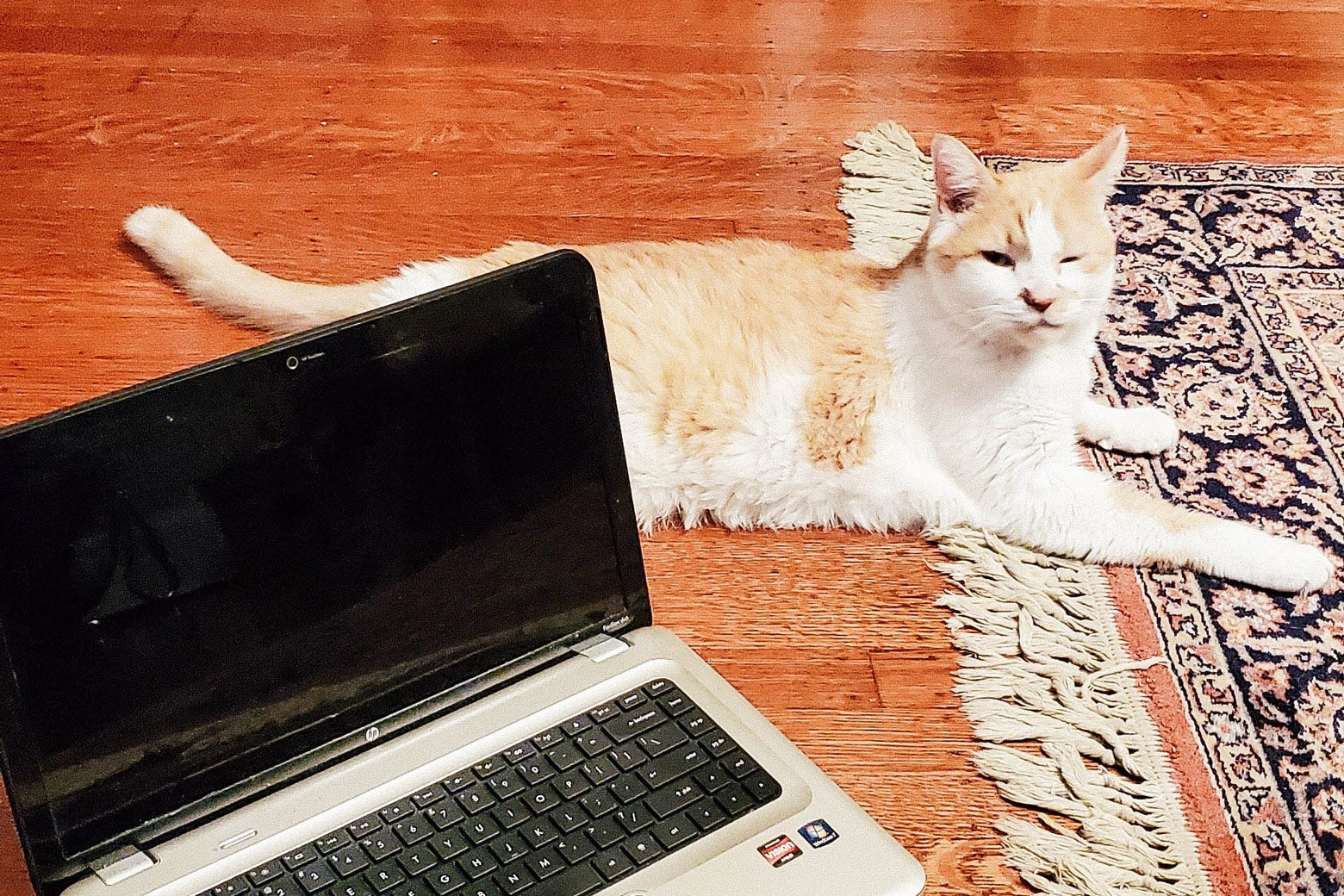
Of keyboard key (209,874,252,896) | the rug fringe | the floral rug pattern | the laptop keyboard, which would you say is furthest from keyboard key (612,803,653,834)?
the floral rug pattern

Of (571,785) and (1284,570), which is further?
(1284,570)

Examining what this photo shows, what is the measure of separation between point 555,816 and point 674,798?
0.23 ft

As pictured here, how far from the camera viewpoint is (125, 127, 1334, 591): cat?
1.25m

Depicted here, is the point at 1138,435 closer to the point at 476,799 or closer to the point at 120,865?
the point at 476,799

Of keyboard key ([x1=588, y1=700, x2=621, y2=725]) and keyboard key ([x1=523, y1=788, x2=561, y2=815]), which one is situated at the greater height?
keyboard key ([x1=588, y1=700, x2=621, y2=725])

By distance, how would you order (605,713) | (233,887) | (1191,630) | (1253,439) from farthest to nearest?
(1253,439)
(1191,630)
(605,713)
(233,887)

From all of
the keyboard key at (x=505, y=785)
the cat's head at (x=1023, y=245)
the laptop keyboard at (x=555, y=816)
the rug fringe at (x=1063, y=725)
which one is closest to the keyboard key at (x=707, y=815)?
the laptop keyboard at (x=555, y=816)

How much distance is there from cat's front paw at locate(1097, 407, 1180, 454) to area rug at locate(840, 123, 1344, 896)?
0.5 inches

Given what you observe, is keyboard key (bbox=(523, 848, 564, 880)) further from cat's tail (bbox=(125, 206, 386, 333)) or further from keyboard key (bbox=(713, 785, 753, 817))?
cat's tail (bbox=(125, 206, 386, 333))

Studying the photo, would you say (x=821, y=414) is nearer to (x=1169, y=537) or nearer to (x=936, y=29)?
(x=1169, y=537)

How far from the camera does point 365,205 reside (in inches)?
67.3

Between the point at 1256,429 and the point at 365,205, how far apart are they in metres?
1.09

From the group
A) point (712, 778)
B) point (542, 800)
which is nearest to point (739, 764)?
point (712, 778)

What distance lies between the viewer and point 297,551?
792 millimetres
